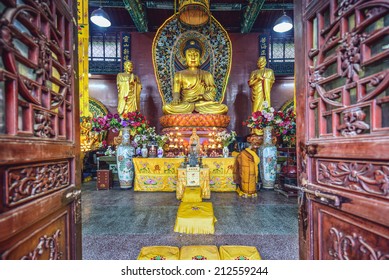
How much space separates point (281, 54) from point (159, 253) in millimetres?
7644

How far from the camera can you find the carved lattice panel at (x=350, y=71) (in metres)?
0.77

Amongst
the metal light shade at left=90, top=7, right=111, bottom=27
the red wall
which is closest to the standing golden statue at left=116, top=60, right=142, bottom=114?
the red wall

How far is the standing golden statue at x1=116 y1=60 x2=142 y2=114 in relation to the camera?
5.64m

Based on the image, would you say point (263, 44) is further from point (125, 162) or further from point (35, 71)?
point (35, 71)

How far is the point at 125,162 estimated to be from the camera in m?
4.19

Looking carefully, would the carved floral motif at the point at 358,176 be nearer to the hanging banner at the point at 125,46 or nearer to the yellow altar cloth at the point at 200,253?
the yellow altar cloth at the point at 200,253

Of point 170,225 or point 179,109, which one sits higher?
point 179,109

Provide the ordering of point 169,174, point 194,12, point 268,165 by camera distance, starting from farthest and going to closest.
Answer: point 194,12 → point 268,165 → point 169,174

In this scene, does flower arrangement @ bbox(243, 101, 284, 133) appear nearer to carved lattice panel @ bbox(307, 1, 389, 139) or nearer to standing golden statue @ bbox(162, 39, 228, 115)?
standing golden statue @ bbox(162, 39, 228, 115)

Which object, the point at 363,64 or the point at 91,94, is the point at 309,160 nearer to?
the point at 363,64

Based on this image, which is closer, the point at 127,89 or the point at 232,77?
the point at 127,89

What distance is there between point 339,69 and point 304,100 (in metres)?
0.27

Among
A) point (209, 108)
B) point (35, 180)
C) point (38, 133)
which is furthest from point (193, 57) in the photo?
point (35, 180)

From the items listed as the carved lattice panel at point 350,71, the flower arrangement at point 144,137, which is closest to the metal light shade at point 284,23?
the flower arrangement at point 144,137
